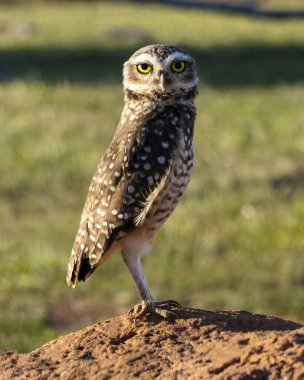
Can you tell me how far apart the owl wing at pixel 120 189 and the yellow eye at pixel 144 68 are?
29 cm

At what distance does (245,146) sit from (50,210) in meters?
3.30

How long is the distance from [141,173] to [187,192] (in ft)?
19.7

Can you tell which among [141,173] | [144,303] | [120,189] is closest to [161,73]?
[141,173]

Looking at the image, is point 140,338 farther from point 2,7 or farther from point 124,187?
point 2,7

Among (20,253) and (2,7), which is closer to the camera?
(20,253)

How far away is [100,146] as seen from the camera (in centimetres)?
1305

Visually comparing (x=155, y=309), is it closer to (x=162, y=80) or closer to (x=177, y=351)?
(x=177, y=351)

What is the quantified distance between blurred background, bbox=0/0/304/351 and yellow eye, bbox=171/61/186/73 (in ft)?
10.1

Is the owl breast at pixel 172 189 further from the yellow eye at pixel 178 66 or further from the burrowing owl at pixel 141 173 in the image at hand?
the yellow eye at pixel 178 66

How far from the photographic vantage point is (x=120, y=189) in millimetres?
4922

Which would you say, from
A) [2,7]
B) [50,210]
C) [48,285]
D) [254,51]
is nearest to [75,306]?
[48,285]

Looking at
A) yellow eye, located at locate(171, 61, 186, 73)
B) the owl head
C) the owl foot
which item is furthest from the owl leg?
yellow eye, located at locate(171, 61, 186, 73)

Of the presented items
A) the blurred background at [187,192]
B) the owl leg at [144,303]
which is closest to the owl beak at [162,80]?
the owl leg at [144,303]

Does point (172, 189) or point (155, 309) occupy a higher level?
point (172, 189)
